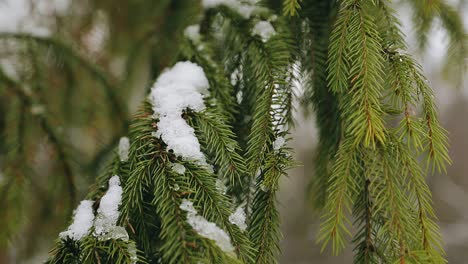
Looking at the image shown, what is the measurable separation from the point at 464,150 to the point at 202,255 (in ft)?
24.2

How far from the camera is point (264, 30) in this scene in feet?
3.02

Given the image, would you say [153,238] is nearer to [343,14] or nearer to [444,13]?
[343,14]

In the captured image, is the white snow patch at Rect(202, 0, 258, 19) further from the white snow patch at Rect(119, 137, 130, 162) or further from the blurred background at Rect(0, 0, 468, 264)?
the white snow patch at Rect(119, 137, 130, 162)

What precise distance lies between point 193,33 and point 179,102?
0.92 ft

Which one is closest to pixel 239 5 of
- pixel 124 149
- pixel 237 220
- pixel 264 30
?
pixel 264 30

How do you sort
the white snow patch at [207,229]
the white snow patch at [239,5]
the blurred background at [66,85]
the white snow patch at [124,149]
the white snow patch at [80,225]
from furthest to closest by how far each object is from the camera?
the blurred background at [66,85]
the white snow patch at [239,5]
the white snow patch at [124,149]
the white snow patch at [80,225]
the white snow patch at [207,229]

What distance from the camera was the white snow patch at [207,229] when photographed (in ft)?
2.03

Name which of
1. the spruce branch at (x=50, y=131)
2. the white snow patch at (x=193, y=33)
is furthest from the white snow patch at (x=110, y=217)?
the spruce branch at (x=50, y=131)

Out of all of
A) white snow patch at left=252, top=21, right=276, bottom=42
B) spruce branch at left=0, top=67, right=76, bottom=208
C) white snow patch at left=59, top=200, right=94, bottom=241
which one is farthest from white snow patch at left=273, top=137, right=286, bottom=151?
spruce branch at left=0, top=67, right=76, bottom=208

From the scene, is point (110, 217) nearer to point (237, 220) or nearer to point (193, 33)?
point (237, 220)

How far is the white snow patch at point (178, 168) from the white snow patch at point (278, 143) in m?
0.19

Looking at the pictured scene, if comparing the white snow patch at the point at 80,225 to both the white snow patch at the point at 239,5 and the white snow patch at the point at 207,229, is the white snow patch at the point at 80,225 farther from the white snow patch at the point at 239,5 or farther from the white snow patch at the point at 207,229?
the white snow patch at the point at 239,5

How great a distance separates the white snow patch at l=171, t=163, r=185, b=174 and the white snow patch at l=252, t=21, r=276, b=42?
15.4 inches

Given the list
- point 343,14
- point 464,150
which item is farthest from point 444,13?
point 464,150
